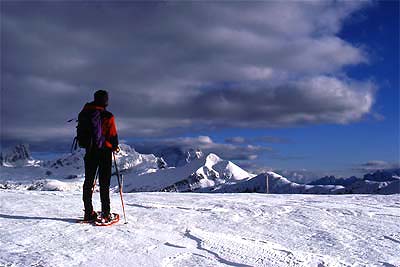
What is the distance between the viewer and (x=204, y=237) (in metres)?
7.74

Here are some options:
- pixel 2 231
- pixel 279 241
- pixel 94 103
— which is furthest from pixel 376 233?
pixel 2 231

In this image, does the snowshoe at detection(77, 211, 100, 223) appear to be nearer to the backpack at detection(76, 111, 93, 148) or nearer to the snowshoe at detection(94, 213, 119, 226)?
the snowshoe at detection(94, 213, 119, 226)

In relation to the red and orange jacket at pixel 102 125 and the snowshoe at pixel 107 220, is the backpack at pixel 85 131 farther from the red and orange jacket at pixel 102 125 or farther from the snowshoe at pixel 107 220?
the snowshoe at pixel 107 220

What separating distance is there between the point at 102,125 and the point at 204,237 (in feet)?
10.7

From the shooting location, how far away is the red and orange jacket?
29.2 feet

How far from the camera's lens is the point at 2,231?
802 cm

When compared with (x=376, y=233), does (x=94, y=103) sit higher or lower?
higher

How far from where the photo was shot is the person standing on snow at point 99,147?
8.92 metres

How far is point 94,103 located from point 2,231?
3103 millimetres

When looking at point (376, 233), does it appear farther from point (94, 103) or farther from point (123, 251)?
point (94, 103)

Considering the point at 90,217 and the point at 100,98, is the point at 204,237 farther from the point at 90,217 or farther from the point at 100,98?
the point at 100,98

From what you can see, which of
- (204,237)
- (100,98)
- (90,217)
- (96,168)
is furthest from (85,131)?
(204,237)

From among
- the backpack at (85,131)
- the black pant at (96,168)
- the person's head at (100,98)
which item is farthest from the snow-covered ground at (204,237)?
the person's head at (100,98)

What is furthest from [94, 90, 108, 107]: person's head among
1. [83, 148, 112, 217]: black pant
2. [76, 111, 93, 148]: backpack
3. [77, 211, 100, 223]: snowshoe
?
[77, 211, 100, 223]: snowshoe
